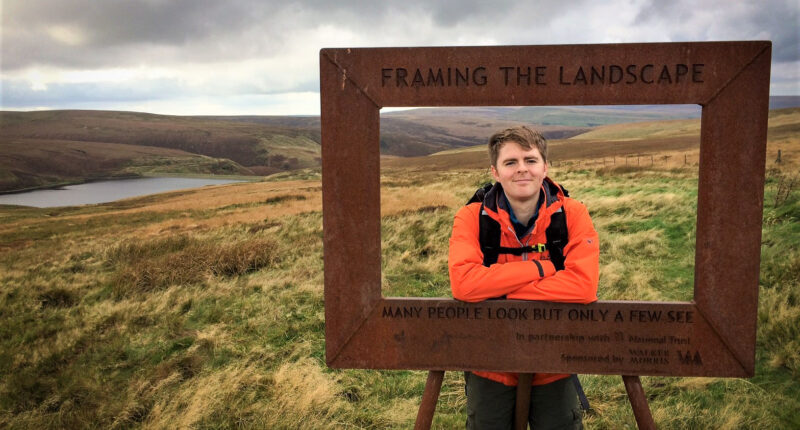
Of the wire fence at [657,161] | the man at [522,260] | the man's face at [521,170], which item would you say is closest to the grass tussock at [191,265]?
the man at [522,260]

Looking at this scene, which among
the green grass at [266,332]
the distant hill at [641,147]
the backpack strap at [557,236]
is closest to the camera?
the backpack strap at [557,236]

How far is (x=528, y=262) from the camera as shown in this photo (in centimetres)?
239

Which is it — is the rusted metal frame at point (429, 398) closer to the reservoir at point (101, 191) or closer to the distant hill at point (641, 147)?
the distant hill at point (641, 147)

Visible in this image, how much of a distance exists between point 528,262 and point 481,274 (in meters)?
0.23

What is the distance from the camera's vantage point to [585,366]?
2.52m

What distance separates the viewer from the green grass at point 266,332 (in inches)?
160

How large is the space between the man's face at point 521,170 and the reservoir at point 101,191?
4896 cm

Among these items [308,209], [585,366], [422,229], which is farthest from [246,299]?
[308,209]

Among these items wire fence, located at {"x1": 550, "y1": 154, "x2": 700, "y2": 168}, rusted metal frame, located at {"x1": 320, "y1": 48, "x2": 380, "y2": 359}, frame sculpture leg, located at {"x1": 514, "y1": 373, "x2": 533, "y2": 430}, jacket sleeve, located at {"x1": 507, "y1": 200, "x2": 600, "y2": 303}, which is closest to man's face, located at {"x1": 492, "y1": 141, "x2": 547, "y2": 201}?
jacket sleeve, located at {"x1": 507, "y1": 200, "x2": 600, "y2": 303}

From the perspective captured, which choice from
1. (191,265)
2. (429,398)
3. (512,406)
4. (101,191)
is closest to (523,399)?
(512,406)

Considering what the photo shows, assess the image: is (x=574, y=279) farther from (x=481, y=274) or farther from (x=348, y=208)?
(x=348, y=208)

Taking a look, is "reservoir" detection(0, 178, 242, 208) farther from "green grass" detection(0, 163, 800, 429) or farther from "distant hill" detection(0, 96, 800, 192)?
"green grass" detection(0, 163, 800, 429)

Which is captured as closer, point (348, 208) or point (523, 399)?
point (348, 208)

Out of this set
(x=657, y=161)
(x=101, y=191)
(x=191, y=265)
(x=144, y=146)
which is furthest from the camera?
(x=144, y=146)
